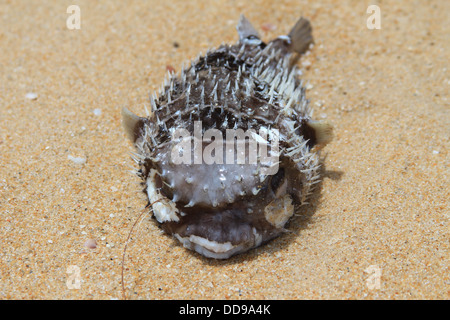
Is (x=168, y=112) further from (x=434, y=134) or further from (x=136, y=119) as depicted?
(x=434, y=134)

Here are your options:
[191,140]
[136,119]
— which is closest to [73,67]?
[136,119]

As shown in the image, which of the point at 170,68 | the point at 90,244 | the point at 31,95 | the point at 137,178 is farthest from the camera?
the point at 170,68

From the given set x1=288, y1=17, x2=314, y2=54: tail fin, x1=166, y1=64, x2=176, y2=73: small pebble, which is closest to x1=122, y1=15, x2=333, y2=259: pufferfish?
x1=166, y1=64, x2=176, y2=73: small pebble

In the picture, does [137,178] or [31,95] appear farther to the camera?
[31,95]

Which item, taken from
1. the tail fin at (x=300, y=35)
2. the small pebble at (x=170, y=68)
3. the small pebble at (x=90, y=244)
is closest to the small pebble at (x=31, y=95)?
the small pebble at (x=170, y=68)

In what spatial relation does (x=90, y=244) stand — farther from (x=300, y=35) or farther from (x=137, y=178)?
(x=300, y=35)

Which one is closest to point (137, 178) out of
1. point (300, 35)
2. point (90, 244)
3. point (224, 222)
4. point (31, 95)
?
point (90, 244)

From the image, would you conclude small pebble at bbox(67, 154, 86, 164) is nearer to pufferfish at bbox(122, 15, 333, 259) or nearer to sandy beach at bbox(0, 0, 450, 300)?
sandy beach at bbox(0, 0, 450, 300)
